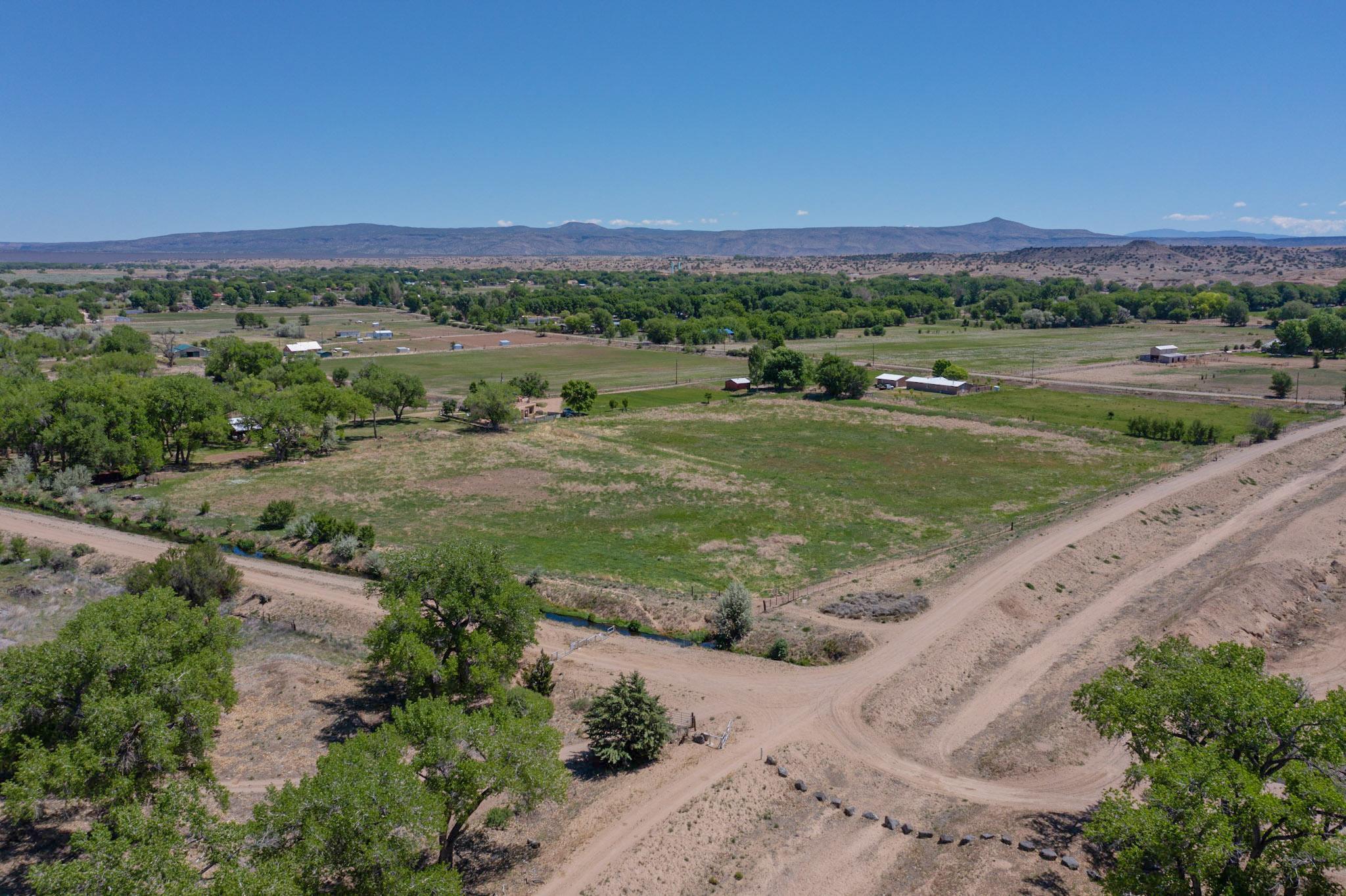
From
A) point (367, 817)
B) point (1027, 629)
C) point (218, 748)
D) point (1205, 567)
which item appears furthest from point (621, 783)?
point (1205, 567)

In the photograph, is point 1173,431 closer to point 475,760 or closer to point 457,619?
point 457,619

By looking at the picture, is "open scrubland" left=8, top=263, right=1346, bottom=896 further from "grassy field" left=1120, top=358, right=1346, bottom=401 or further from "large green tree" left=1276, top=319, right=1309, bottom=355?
"large green tree" left=1276, top=319, right=1309, bottom=355

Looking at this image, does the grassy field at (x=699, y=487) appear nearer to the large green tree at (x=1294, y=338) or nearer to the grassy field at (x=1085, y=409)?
the grassy field at (x=1085, y=409)

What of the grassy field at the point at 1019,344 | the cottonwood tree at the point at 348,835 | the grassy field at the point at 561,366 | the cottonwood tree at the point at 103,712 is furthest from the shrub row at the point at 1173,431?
the cottonwood tree at the point at 103,712

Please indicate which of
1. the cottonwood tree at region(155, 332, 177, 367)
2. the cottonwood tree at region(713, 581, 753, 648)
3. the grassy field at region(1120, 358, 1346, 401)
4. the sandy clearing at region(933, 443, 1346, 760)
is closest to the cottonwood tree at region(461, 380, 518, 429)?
the cottonwood tree at region(713, 581, 753, 648)

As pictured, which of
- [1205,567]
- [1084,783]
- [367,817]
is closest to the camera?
[367,817]

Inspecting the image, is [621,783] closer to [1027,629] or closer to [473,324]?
[1027,629]
